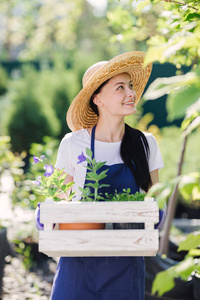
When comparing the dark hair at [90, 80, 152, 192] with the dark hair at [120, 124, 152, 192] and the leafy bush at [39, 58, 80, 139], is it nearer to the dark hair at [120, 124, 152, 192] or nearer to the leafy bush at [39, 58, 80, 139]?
the dark hair at [120, 124, 152, 192]

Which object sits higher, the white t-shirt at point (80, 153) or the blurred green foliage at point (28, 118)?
the white t-shirt at point (80, 153)

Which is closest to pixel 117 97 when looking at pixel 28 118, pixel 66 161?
pixel 66 161

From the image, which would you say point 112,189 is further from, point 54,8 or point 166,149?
point 54,8

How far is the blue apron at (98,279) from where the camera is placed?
188 cm

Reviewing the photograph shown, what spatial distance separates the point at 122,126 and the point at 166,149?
3.92 metres

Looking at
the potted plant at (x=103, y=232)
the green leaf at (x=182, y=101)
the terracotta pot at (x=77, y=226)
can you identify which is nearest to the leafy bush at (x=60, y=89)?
the terracotta pot at (x=77, y=226)

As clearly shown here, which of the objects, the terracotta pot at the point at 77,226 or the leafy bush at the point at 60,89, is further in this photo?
the leafy bush at the point at 60,89

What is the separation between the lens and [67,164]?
2.09m

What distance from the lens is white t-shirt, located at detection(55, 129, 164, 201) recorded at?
206 centimetres

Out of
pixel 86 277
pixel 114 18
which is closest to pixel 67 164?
pixel 86 277

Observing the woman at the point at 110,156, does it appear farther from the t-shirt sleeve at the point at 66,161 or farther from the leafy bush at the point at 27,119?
the leafy bush at the point at 27,119

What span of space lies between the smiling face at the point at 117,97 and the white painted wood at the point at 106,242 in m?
0.73

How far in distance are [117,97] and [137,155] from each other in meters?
0.27

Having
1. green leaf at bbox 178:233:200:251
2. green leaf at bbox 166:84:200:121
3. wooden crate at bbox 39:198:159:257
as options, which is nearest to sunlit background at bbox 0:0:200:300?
green leaf at bbox 166:84:200:121
